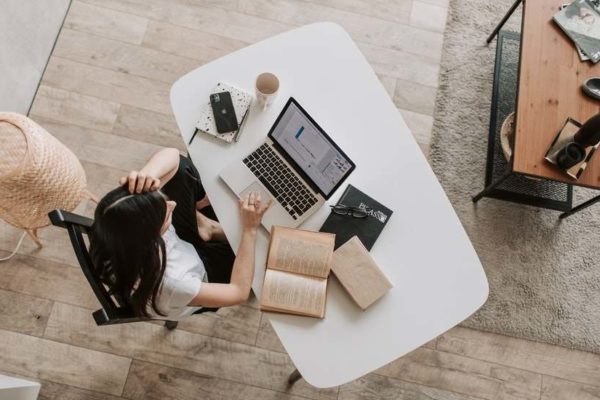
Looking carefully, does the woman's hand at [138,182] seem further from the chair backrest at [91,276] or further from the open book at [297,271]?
the open book at [297,271]

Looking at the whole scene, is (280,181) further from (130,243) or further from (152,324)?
(152,324)

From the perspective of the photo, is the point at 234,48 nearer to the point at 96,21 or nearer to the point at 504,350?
the point at 96,21

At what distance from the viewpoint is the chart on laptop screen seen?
1.37 m

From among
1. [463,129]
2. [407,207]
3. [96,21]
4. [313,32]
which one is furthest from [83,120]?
[463,129]

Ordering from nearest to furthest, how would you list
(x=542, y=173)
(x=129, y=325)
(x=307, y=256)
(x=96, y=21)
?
(x=307, y=256), (x=542, y=173), (x=129, y=325), (x=96, y=21)

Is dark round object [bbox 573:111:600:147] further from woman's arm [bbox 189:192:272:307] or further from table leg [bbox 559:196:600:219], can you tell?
Result: woman's arm [bbox 189:192:272:307]

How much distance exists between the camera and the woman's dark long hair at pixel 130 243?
1117 millimetres

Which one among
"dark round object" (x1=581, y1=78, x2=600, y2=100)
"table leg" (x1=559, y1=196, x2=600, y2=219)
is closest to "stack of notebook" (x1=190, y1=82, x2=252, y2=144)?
"dark round object" (x1=581, y1=78, x2=600, y2=100)

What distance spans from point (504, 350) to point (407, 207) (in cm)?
103

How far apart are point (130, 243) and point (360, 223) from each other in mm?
649

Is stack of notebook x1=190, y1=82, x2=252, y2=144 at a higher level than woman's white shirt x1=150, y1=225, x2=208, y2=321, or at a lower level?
higher

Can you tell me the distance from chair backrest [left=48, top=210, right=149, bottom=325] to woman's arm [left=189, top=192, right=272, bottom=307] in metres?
0.18

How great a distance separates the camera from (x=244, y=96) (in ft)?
5.00

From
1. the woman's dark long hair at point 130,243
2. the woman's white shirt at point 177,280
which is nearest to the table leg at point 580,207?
the woman's white shirt at point 177,280
